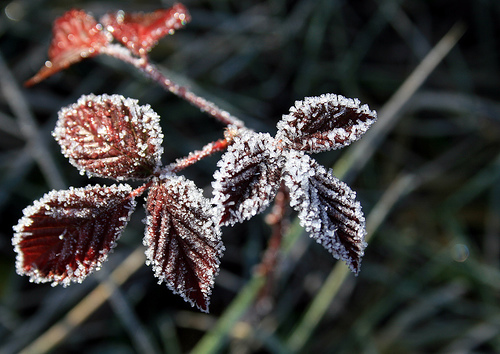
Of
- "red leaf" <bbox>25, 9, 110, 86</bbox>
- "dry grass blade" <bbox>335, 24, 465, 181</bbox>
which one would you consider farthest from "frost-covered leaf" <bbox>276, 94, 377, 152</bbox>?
"dry grass blade" <bbox>335, 24, 465, 181</bbox>

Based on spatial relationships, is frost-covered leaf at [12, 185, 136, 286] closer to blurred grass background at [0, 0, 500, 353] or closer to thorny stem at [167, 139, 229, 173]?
thorny stem at [167, 139, 229, 173]

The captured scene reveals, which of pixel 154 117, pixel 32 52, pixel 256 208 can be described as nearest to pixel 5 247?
pixel 32 52

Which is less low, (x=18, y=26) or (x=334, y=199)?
(x=18, y=26)

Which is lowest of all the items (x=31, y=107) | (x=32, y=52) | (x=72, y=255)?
(x=72, y=255)

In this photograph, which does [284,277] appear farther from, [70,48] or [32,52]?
[32,52]

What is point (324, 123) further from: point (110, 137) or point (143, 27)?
point (143, 27)
